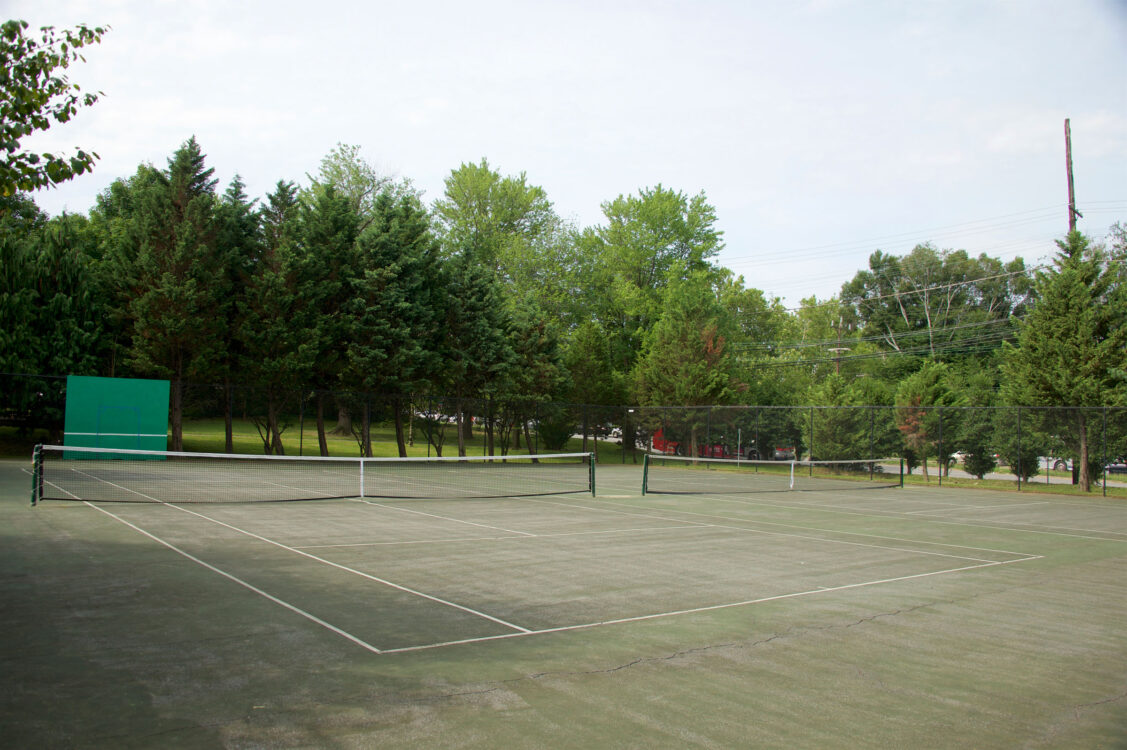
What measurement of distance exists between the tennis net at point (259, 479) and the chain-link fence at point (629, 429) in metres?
2.49

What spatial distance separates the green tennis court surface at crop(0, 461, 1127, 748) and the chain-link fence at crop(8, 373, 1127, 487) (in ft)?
62.6

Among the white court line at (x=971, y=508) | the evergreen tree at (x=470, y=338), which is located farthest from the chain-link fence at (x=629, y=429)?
the white court line at (x=971, y=508)

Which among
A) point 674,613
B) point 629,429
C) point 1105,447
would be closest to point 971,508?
point 1105,447

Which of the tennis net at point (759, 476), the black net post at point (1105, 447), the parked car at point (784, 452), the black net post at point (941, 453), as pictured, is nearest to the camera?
the tennis net at point (759, 476)

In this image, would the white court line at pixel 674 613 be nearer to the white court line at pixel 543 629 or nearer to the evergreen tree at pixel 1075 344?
the white court line at pixel 543 629

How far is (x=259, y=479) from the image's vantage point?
23.1 metres

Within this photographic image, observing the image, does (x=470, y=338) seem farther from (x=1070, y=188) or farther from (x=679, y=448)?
(x=1070, y=188)

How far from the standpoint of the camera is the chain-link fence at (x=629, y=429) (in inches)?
1152

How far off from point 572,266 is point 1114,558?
50.1 m

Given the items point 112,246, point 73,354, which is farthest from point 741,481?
point 112,246

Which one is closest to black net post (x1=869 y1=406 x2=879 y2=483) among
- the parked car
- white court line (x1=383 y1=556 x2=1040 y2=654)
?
the parked car

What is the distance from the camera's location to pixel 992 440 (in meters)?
31.5

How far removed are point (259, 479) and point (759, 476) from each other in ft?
68.0

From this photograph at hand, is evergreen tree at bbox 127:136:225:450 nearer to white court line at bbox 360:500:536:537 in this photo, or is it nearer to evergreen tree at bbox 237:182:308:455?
evergreen tree at bbox 237:182:308:455
